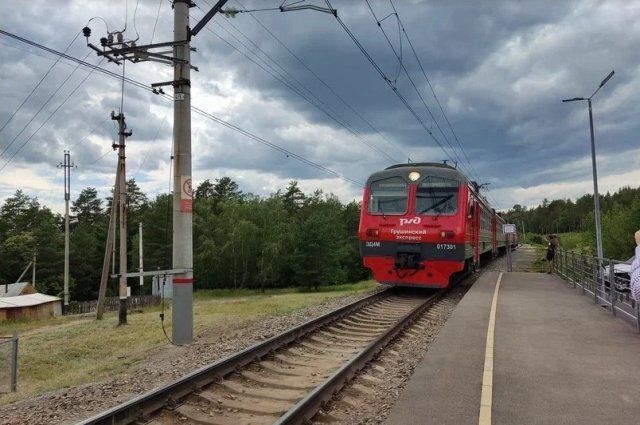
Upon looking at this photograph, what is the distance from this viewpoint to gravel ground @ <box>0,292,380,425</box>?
5574 mm

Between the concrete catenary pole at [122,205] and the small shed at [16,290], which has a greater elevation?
the concrete catenary pole at [122,205]

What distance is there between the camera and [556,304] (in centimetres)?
1242

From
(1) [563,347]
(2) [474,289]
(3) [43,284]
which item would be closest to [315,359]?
(1) [563,347]

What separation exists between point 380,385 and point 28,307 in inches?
1555

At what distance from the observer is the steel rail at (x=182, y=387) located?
194 inches

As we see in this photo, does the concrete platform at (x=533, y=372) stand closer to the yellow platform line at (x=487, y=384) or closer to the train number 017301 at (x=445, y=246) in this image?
the yellow platform line at (x=487, y=384)

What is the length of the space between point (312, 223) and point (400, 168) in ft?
140

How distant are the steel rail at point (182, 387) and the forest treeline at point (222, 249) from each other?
49.7m

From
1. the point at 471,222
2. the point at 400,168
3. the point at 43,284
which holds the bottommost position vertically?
the point at 43,284

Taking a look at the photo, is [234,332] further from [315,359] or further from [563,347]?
[563,347]

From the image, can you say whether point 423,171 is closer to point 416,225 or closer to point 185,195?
point 416,225

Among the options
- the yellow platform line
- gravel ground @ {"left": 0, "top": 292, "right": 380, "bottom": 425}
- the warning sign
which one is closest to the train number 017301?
the yellow platform line

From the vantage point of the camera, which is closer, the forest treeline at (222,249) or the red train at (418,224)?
the red train at (418,224)

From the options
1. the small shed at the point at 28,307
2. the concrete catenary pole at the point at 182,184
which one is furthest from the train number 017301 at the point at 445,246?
the small shed at the point at 28,307
